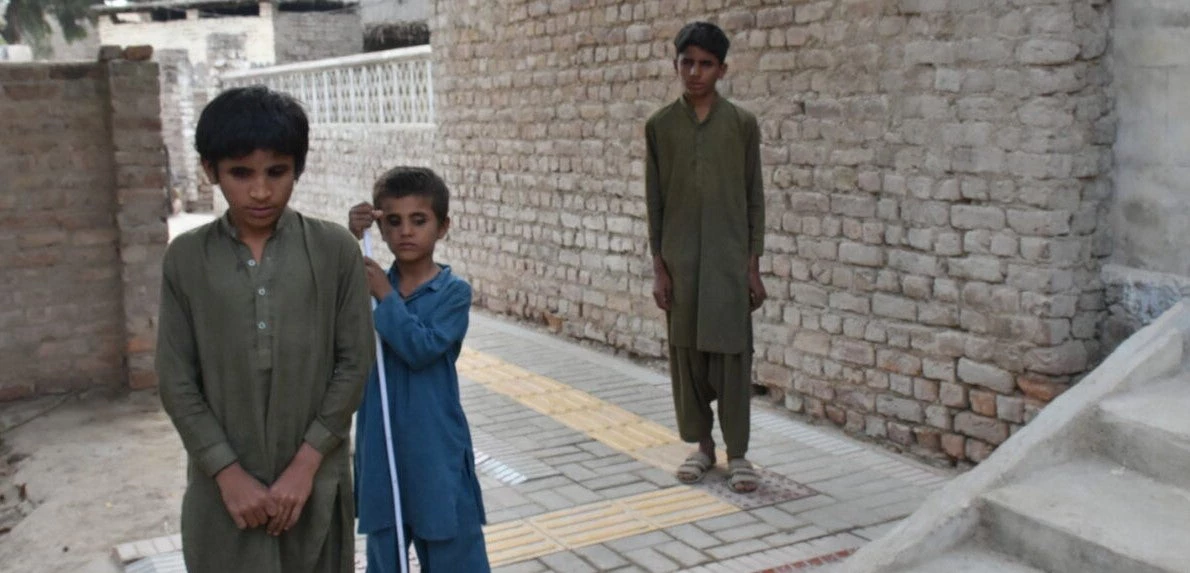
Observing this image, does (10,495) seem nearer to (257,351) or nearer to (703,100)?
(703,100)

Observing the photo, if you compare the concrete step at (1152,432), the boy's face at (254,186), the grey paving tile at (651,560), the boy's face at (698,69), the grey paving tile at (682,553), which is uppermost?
the boy's face at (698,69)

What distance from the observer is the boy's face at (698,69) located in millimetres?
5035

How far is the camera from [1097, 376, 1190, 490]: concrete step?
3.69 m

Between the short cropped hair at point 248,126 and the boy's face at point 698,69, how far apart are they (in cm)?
263

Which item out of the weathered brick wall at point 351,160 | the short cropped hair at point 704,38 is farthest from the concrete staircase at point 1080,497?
the weathered brick wall at point 351,160

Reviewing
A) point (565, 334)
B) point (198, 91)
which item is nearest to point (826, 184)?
point (565, 334)

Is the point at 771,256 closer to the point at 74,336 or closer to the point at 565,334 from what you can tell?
the point at 565,334

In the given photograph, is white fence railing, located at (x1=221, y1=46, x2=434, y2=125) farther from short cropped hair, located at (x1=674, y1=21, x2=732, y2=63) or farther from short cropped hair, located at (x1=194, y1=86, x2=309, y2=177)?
short cropped hair, located at (x1=194, y1=86, x2=309, y2=177)

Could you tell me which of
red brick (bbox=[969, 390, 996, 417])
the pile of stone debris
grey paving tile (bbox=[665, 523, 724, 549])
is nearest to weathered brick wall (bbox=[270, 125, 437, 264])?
the pile of stone debris

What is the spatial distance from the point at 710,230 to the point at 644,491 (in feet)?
3.91

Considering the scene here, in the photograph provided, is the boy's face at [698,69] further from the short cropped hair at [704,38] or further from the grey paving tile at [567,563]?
the grey paving tile at [567,563]

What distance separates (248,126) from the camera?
2.61 metres

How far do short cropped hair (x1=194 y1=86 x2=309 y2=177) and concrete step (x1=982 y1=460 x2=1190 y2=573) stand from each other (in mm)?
2363

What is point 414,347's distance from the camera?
3.16m
